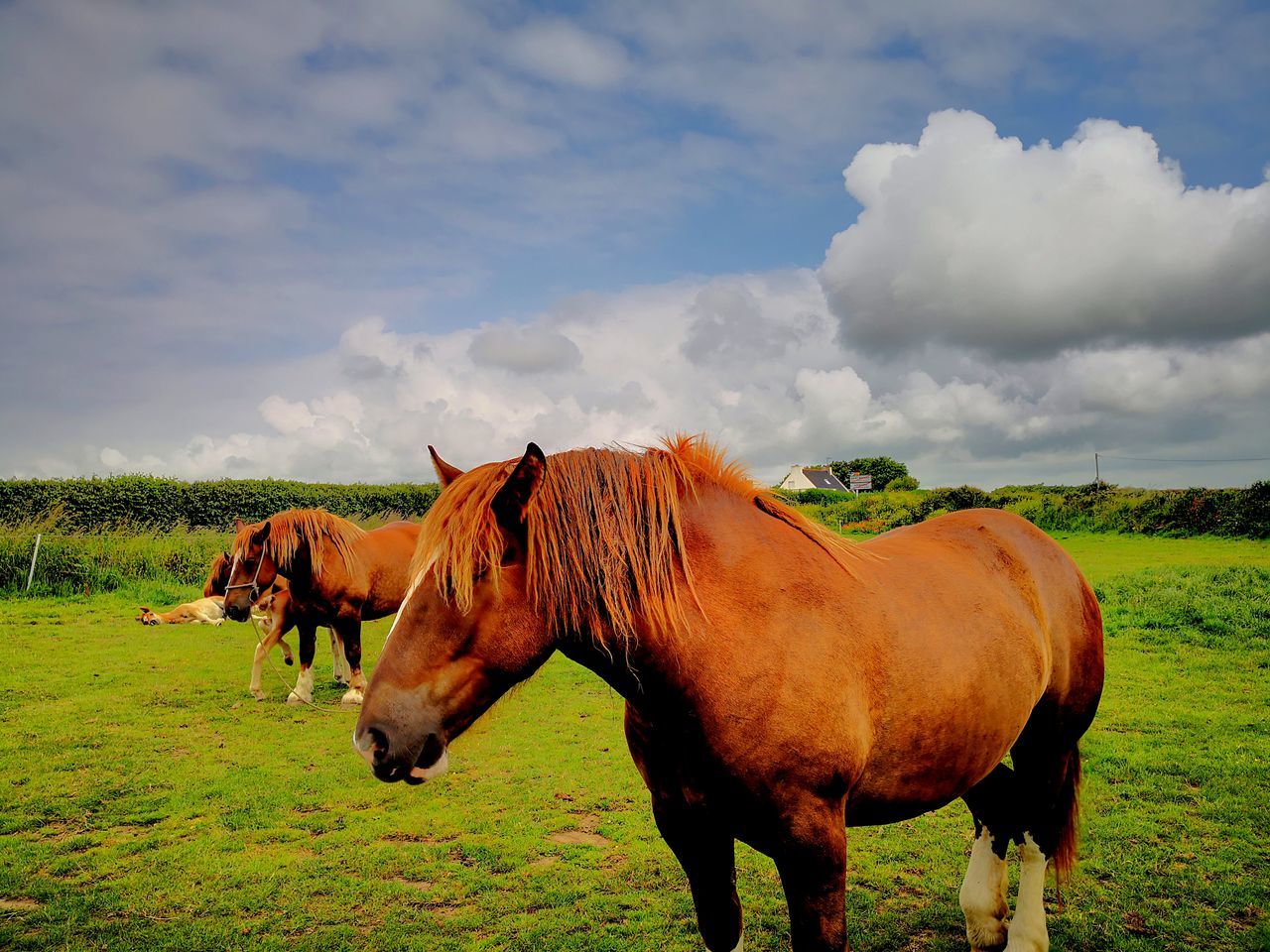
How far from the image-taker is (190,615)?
15.5 m

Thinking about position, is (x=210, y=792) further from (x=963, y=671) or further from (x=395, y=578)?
(x=963, y=671)

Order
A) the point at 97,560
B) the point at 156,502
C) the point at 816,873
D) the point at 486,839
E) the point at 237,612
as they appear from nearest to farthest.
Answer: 1. the point at 816,873
2. the point at 486,839
3. the point at 237,612
4. the point at 97,560
5. the point at 156,502

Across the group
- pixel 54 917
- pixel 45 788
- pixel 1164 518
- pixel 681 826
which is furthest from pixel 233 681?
pixel 1164 518

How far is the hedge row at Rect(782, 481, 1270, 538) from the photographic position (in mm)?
21828

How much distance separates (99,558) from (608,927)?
775 inches

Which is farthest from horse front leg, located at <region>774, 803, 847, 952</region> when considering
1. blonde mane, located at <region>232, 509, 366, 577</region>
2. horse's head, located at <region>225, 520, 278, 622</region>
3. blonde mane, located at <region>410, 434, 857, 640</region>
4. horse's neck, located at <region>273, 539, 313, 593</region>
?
horse's head, located at <region>225, 520, 278, 622</region>

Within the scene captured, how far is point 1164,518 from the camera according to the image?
23609 mm

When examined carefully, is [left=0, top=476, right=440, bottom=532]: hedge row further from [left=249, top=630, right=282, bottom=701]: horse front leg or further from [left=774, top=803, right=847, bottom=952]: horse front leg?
[left=774, top=803, right=847, bottom=952]: horse front leg

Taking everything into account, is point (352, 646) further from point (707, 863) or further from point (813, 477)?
point (813, 477)

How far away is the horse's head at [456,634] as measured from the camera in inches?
74.5

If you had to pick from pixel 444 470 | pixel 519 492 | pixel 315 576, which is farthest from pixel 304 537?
pixel 519 492

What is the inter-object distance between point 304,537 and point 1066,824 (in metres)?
8.63

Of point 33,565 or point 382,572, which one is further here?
point 33,565

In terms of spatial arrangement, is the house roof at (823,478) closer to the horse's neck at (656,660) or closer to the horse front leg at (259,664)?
the horse front leg at (259,664)
